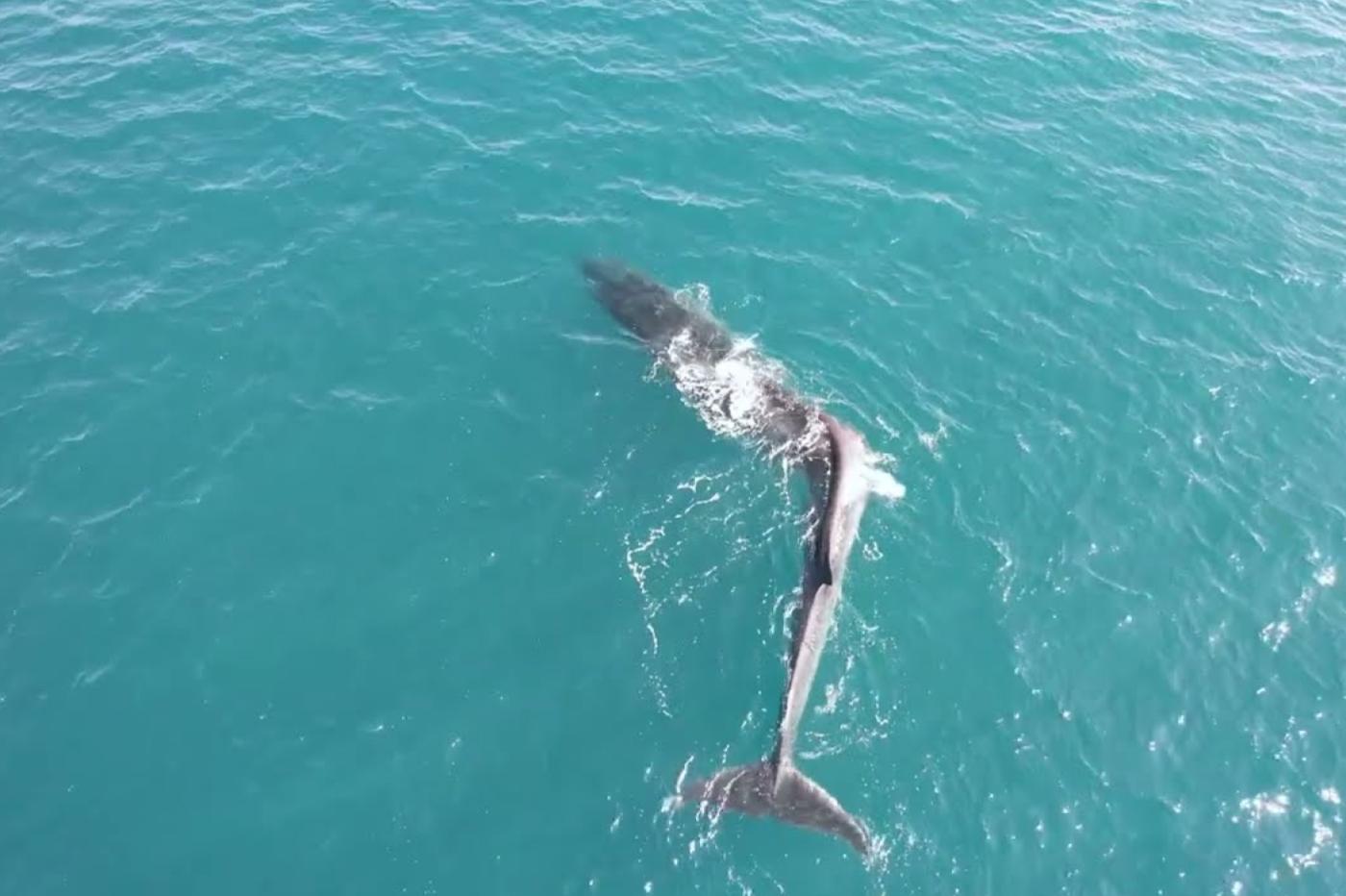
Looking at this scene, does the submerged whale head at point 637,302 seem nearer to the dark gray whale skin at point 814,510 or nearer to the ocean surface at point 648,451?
the dark gray whale skin at point 814,510

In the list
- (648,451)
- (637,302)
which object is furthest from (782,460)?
(637,302)

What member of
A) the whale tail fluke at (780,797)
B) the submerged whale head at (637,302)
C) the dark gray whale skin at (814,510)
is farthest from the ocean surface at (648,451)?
the submerged whale head at (637,302)

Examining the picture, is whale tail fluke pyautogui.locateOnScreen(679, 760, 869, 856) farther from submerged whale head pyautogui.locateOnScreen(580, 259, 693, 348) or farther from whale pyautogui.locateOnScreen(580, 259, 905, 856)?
submerged whale head pyautogui.locateOnScreen(580, 259, 693, 348)

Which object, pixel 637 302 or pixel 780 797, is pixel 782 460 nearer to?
pixel 637 302

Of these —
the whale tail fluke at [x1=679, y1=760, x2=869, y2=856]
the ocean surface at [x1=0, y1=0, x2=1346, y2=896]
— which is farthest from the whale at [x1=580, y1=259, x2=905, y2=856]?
the ocean surface at [x1=0, y1=0, x2=1346, y2=896]

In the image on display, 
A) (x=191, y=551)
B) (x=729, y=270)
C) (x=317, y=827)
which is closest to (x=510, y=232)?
(x=729, y=270)

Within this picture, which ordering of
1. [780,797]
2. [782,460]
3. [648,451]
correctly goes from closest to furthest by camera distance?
[780,797] → [782,460] → [648,451]

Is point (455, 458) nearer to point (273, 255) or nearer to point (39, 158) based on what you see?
point (273, 255)
